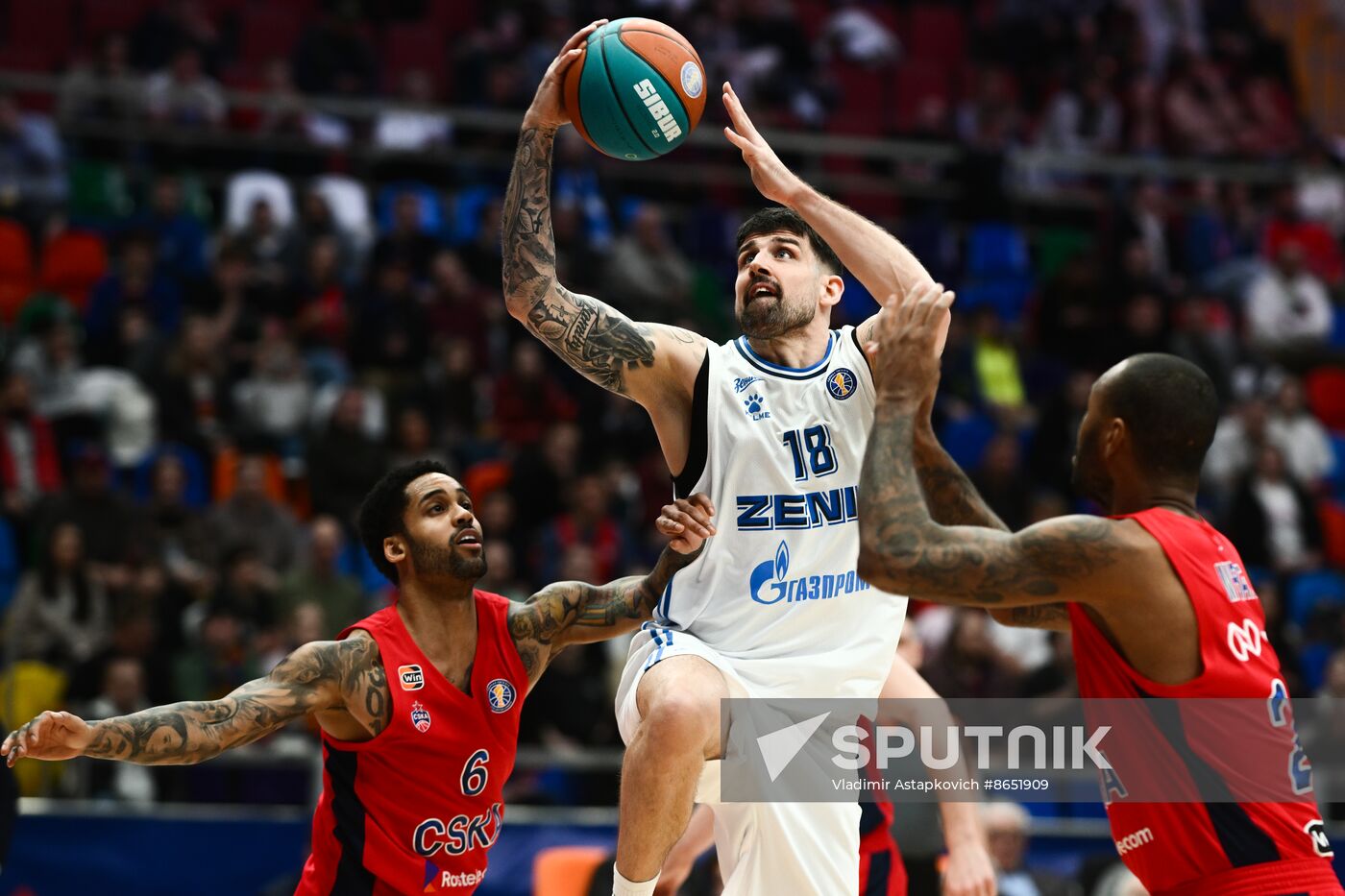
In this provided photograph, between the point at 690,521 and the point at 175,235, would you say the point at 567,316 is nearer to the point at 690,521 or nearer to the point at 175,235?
the point at 690,521

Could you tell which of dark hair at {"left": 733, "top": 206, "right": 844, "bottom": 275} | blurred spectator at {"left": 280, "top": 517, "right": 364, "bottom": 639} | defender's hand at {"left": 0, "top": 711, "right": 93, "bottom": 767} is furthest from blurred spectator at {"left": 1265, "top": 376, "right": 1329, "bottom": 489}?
defender's hand at {"left": 0, "top": 711, "right": 93, "bottom": 767}

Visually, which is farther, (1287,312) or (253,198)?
(1287,312)

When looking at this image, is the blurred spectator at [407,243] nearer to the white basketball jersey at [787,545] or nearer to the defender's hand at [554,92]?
the defender's hand at [554,92]

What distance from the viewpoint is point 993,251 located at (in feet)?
54.1

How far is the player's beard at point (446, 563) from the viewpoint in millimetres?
6082

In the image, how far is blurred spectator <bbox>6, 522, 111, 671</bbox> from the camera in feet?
36.3

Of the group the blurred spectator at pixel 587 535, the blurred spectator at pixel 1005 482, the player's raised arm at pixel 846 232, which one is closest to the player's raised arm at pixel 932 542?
the player's raised arm at pixel 846 232

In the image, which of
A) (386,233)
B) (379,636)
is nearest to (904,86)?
(386,233)

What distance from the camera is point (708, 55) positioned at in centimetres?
1681

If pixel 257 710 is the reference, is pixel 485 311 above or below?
below

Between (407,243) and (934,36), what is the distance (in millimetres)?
7789

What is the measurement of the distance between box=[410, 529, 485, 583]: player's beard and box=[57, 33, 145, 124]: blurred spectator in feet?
31.6

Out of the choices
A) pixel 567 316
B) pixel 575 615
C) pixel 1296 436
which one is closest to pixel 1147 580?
pixel 567 316

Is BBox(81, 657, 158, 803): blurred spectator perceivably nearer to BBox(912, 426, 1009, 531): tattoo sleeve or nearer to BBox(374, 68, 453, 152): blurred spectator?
BBox(374, 68, 453, 152): blurred spectator
